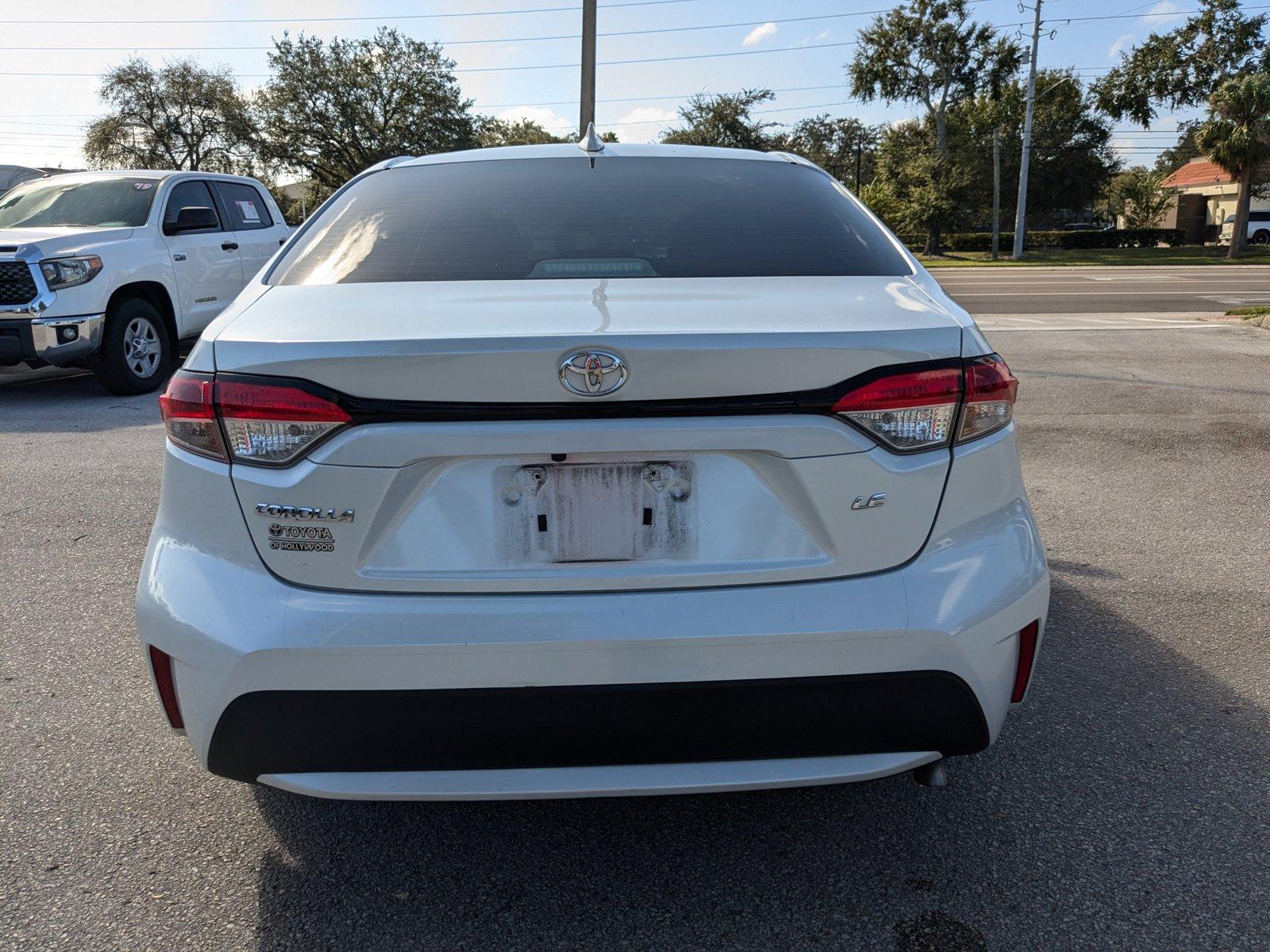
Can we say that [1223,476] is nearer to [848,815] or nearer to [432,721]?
[848,815]

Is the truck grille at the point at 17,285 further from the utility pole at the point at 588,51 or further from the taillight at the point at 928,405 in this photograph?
the utility pole at the point at 588,51

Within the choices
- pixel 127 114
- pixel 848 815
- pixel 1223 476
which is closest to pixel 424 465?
pixel 848 815

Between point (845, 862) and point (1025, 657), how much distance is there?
0.66 metres

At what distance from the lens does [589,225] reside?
110 inches

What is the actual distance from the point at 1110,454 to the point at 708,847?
470 centimetres

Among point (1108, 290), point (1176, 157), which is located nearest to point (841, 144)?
point (1176, 157)

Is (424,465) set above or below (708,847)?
above

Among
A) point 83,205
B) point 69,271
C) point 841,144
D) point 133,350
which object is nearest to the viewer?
point 69,271

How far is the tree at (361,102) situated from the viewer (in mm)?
50000

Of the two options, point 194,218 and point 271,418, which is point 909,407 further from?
point 194,218

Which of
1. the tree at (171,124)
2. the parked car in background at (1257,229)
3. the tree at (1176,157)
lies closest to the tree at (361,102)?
the tree at (171,124)

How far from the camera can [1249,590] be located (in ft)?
13.5

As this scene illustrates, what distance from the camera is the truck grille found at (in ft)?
27.0

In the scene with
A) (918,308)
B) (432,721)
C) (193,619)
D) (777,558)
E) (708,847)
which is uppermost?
(918,308)
